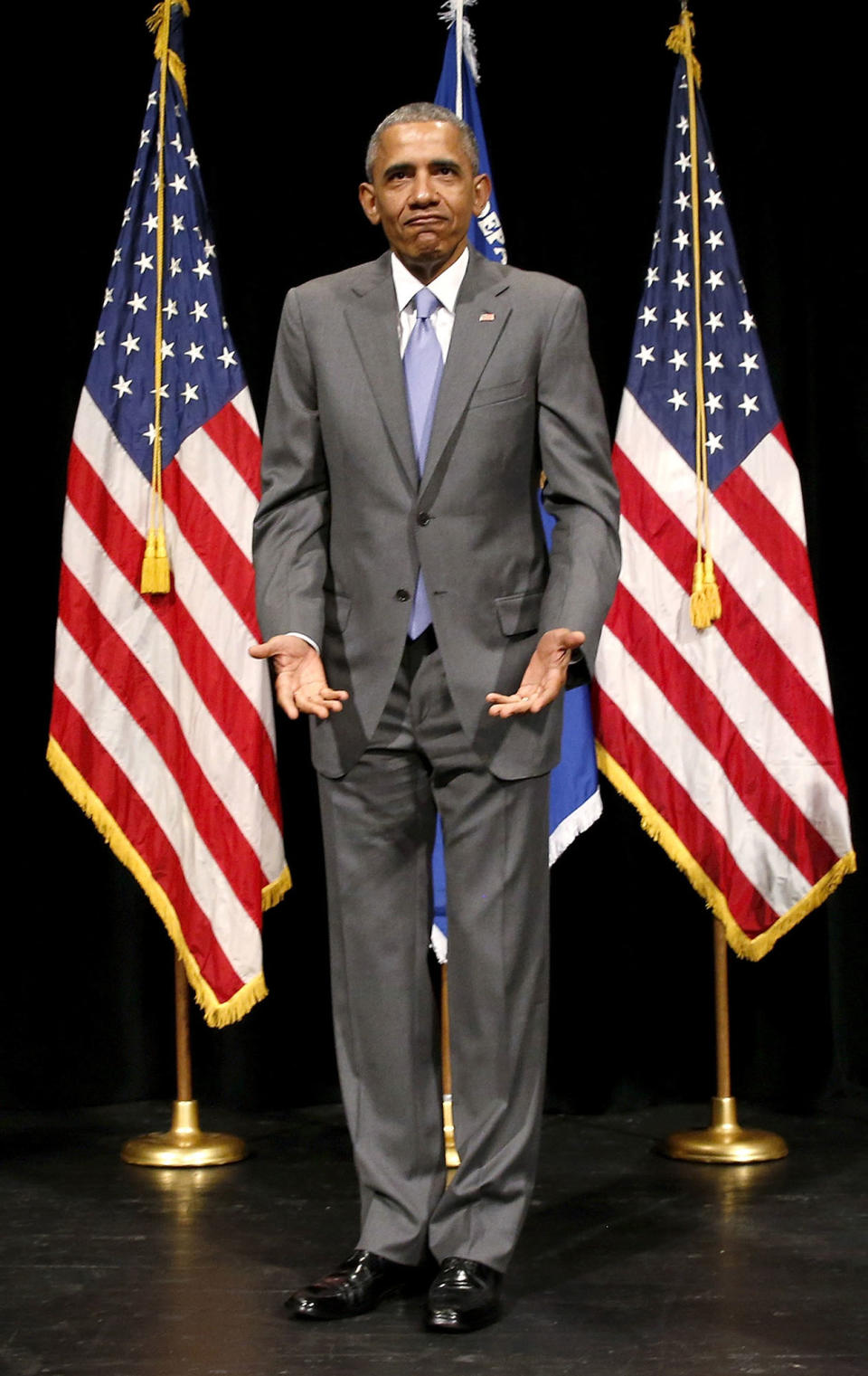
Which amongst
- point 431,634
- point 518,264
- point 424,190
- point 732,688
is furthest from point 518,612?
point 518,264

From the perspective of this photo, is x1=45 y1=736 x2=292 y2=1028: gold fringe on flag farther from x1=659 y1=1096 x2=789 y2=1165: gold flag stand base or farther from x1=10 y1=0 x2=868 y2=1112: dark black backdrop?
x1=659 y1=1096 x2=789 y2=1165: gold flag stand base

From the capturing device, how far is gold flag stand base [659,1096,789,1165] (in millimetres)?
3514

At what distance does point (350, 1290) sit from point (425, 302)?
1426mm

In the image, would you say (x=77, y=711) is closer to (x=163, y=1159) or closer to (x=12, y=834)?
(x=12, y=834)

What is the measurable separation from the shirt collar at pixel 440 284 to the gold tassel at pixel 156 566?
3.71 ft

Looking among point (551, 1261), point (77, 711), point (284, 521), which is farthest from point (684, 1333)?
point (77, 711)

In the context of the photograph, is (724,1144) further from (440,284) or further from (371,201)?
(371,201)

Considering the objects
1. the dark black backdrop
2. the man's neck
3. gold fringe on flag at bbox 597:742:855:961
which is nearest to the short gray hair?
the man's neck

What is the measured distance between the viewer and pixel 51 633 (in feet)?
13.4

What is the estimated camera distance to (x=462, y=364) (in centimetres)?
245

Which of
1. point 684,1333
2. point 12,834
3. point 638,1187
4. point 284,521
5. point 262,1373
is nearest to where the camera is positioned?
point 262,1373

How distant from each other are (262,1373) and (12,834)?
2.06 m

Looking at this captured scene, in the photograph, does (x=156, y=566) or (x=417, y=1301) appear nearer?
(x=417, y=1301)

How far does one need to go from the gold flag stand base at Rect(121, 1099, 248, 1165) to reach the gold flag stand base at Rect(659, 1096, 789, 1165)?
914 millimetres
